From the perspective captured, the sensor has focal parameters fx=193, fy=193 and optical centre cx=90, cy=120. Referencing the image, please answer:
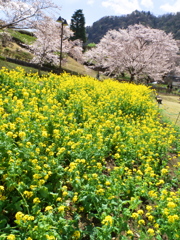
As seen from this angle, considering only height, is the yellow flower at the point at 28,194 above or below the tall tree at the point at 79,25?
below

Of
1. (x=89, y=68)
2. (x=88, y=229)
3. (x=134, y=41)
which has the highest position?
(x=134, y=41)

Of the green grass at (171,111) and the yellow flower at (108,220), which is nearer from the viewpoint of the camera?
the yellow flower at (108,220)

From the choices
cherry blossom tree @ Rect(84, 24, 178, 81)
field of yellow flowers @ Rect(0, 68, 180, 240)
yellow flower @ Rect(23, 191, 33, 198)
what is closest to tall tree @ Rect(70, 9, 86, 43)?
cherry blossom tree @ Rect(84, 24, 178, 81)

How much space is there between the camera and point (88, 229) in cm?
260

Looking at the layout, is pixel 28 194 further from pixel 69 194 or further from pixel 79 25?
pixel 79 25

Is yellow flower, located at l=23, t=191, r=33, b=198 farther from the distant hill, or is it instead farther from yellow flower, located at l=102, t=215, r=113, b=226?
the distant hill

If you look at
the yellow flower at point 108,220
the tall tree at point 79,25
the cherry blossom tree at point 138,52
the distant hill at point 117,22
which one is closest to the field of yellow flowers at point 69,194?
the yellow flower at point 108,220

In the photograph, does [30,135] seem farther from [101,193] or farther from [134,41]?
[134,41]

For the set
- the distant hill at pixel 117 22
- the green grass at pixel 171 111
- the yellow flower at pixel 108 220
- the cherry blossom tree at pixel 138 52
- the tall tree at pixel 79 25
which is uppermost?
→ the distant hill at pixel 117 22

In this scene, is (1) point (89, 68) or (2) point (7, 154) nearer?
(2) point (7, 154)

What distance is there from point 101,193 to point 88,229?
49 cm

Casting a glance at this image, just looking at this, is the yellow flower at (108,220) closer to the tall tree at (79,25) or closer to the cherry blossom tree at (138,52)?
the cherry blossom tree at (138,52)

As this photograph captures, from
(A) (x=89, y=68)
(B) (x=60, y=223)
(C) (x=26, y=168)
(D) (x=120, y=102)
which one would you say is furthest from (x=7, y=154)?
(A) (x=89, y=68)

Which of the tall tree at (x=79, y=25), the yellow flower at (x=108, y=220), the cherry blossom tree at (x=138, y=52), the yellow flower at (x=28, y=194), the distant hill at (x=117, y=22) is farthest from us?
the distant hill at (x=117, y=22)
